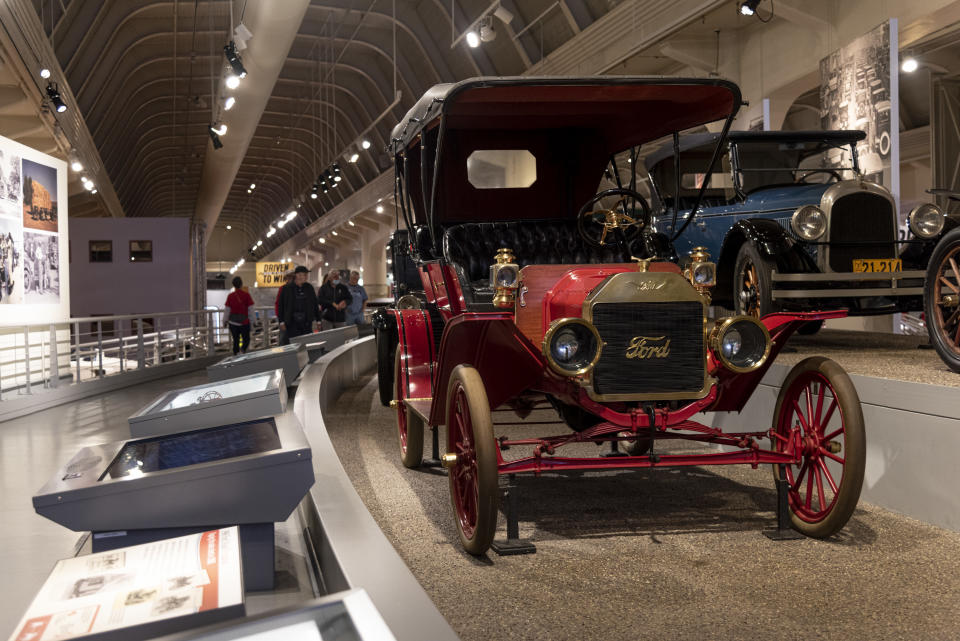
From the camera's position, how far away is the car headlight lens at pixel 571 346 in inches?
139

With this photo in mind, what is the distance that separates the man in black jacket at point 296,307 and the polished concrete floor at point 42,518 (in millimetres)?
4032

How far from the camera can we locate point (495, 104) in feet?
17.0

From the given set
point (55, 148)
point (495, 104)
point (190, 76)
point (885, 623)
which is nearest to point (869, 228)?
point (495, 104)

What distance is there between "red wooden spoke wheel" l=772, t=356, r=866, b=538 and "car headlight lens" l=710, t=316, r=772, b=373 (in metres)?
0.25

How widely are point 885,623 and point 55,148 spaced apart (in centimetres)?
1664

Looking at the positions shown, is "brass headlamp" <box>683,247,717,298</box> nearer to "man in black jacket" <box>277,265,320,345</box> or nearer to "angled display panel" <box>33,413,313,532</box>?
"angled display panel" <box>33,413,313,532</box>

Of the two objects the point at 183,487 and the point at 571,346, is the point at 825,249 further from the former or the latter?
the point at 183,487

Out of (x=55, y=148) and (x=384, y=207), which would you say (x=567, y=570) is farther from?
(x=384, y=207)

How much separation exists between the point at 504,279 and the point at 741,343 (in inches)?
43.1

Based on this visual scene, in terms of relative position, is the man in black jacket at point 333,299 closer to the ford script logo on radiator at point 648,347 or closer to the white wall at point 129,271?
the white wall at point 129,271

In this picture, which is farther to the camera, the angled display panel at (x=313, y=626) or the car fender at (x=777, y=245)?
the car fender at (x=777, y=245)

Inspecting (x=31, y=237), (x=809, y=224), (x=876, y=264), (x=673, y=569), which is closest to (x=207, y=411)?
(x=673, y=569)

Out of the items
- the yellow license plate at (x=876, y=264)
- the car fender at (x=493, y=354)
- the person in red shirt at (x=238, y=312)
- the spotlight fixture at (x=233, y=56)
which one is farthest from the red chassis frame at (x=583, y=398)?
the person in red shirt at (x=238, y=312)

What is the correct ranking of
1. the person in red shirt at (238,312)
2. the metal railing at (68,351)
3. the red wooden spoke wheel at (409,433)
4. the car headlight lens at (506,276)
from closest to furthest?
the car headlight lens at (506,276), the red wooden spoke wheel at (409,433), the metal railing at (68,351), the person in red shirt at (238,312)
